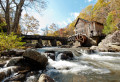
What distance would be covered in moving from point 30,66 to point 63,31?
1477 inches

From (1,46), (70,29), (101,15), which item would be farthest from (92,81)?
(70,29)

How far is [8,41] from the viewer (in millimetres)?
3654

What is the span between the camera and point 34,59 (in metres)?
3.02

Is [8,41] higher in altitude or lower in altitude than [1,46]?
higher

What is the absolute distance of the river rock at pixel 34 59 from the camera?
9.95 ft

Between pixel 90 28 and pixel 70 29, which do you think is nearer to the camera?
pixel 90 28

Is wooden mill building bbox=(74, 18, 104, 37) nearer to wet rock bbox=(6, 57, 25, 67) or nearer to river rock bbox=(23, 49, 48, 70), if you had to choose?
river rock bbox=(23, 49, 48, 70)

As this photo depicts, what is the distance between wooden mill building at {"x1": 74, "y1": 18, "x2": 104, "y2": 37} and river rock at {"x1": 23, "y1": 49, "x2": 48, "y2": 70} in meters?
15.1

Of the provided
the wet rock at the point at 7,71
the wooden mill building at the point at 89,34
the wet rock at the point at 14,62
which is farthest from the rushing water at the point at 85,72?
the wooden mill building at the point at 89,34

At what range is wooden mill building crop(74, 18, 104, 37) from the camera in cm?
1616

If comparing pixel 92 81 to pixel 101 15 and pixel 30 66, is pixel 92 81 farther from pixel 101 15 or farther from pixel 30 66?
pixel 101 15

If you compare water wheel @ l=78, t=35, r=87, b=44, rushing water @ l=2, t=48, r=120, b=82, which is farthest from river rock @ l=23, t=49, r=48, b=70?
water wheel @ l=78, t=35, r=87, b=44

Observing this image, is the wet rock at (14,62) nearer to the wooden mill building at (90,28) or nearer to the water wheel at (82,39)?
the water wheel at (82,39)

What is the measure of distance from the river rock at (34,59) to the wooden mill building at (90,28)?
15070mm
